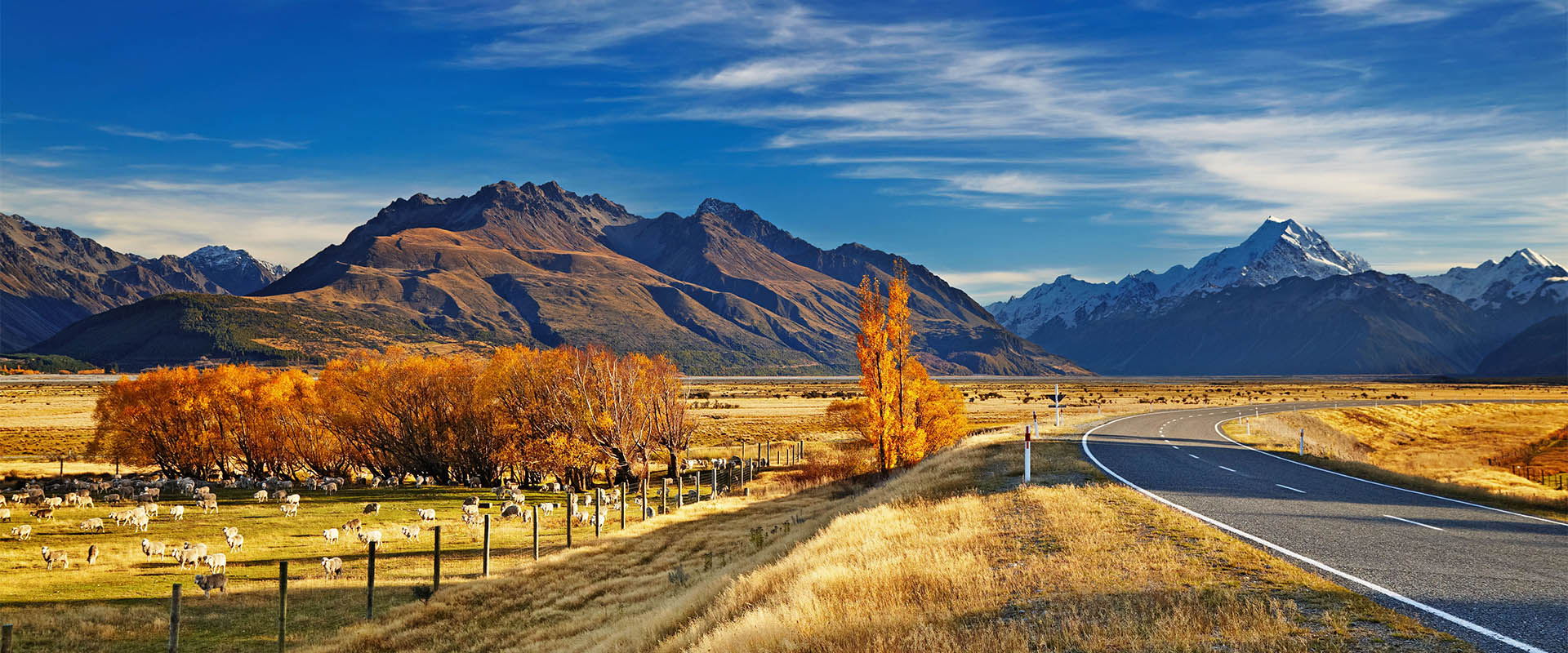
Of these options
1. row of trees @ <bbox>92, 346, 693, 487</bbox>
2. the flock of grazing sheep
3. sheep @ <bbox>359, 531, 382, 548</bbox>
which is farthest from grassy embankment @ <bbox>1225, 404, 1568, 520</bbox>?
row of trees @ <bbox>92, 346, 693, 487</bbox>

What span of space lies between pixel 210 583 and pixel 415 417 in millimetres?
32211

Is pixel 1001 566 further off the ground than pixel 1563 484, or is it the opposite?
pixel 1001 566

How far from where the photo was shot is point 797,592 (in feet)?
39.2

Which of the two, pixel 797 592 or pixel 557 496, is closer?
pixel 797 592

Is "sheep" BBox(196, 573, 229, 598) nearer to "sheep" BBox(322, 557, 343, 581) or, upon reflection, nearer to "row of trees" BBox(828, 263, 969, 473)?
"sheep" BBox(322, 557, 343, 581)

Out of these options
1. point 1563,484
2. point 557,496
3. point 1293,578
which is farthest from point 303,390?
point 1563,484

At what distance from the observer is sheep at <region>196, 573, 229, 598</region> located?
885 inches

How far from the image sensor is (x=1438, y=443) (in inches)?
2562

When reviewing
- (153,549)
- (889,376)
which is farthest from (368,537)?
(889,376)

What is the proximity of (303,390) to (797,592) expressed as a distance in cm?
5866

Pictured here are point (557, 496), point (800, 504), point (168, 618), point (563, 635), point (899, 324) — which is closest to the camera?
point (563, 635)

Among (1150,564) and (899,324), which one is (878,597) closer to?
(1150,564)

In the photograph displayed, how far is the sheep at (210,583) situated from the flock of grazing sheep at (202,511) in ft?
0.07

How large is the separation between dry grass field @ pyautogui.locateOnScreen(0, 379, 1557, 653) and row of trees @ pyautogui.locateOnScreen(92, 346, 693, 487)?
11122mm
